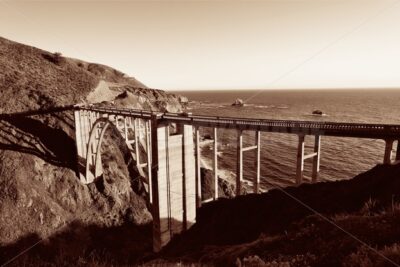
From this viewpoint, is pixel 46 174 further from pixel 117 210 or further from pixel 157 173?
pixel 157 173

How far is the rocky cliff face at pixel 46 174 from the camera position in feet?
94.2

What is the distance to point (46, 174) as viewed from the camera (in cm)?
3284

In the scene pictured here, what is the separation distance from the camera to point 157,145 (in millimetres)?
20750

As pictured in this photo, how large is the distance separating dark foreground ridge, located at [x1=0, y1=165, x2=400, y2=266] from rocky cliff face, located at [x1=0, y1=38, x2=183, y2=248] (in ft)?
10.5

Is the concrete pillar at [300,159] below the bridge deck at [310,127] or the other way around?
below

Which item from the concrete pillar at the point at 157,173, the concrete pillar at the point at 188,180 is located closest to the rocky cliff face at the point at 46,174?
the concrete pillar at the point at 157,173

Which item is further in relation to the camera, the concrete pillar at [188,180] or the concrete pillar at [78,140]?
the concrete pillar at [78,140]

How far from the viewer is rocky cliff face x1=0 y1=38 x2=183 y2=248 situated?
94.2ft

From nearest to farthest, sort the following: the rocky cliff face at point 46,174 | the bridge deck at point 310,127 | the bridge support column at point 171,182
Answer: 1. the bridge deck at point 310,127
2. the bridge support column at point 171,182
3. the rocky cliff face at point 46,174

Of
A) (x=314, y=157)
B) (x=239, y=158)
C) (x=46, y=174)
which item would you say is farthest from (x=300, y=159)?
(x=46, y=174)

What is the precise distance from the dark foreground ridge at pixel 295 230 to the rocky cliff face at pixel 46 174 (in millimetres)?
3212

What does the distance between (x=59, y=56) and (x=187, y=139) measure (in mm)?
59859

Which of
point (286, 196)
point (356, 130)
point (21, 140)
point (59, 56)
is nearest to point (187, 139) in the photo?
point (286, 196)

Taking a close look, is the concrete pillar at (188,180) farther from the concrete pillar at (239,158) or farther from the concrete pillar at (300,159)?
the concrete pillar at (300,159)
